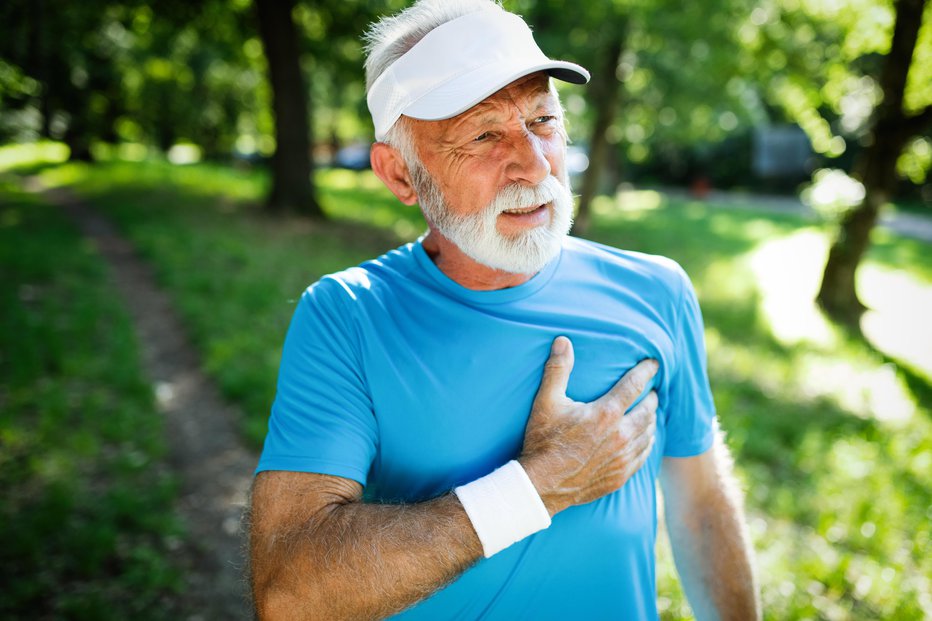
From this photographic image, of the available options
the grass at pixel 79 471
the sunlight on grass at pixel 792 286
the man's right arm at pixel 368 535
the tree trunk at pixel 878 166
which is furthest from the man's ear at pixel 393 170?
the tree trunk at pixel 878 166

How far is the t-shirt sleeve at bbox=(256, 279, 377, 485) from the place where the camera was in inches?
56.3

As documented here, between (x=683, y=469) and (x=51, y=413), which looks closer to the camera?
(x=683, y=469)

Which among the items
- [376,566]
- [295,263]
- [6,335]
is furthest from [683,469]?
[295,263]

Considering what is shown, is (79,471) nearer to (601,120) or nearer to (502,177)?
(502,177)

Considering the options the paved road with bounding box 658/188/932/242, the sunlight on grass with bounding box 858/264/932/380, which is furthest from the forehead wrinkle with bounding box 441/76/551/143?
the paved road with bounding box 658/188/932/242

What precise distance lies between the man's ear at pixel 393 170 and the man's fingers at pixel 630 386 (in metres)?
0.78

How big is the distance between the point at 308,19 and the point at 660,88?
324 inches

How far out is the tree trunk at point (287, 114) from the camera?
1172 cm

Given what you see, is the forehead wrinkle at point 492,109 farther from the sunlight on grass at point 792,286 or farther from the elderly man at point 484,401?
the sunlight on grass at point 792,286

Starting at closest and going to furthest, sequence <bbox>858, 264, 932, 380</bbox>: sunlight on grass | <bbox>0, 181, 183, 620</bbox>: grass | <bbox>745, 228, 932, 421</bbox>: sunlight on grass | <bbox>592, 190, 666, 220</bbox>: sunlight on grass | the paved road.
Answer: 1. <bbox>0, 181, 183, 620</bbox>: grass
2. <bbox>745, 228, 932, 421</bbox>: sunlight on grass
3. <bbox>858, 264, 932, 380</bbox>: sunlight on grass
4. the paved road
5. <bbox>592, 190, 666, 220</bbox>: sunlight on grass

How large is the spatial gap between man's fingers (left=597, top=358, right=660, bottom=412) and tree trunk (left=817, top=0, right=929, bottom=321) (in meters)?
8.44

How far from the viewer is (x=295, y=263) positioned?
9359mm

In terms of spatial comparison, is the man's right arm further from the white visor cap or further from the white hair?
the white hair

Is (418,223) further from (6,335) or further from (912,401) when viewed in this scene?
(912,401)
